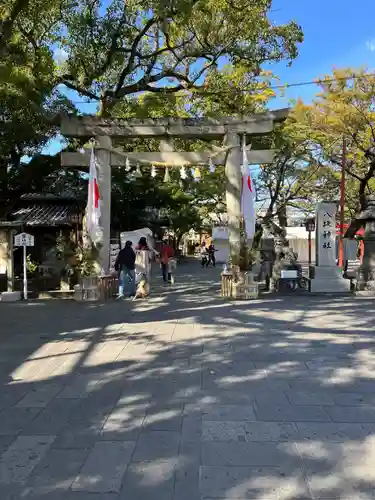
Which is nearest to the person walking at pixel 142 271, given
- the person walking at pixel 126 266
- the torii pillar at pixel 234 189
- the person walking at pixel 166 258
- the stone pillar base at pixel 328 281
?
the person walking at pixel 126 266

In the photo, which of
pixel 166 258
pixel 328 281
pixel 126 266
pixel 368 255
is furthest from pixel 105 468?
pixel 166 258

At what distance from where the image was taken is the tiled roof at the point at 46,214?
19766 millimetres

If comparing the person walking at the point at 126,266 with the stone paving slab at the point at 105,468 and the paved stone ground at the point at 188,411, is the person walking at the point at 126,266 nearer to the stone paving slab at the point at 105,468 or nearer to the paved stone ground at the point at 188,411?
the paved stone ground at the point at 188,411

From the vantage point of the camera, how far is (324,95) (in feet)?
65.4

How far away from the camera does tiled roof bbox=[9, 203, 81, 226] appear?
1977 cm

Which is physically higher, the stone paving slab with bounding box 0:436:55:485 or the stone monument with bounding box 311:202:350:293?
the stone monument with bounding box 311:202:350:293

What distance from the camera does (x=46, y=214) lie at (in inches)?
809

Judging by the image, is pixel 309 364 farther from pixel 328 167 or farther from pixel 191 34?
pixel 328 167

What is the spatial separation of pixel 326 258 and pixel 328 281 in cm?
73

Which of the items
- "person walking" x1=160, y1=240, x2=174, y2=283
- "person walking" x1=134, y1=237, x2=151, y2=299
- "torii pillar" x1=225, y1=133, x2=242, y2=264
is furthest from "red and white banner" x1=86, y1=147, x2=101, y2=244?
"person walking" x1=160, y1=240, x2=174, y2=283

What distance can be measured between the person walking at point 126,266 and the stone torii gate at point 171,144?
0.44 meters

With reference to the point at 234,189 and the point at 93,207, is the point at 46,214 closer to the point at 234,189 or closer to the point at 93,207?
the point at 93,207

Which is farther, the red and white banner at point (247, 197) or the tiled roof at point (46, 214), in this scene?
the tiled roof at point (46, 214)

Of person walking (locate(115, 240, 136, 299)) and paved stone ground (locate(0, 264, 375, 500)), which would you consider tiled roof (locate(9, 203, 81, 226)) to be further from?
paved stone ground (locate(0, 264, 375, 500))
